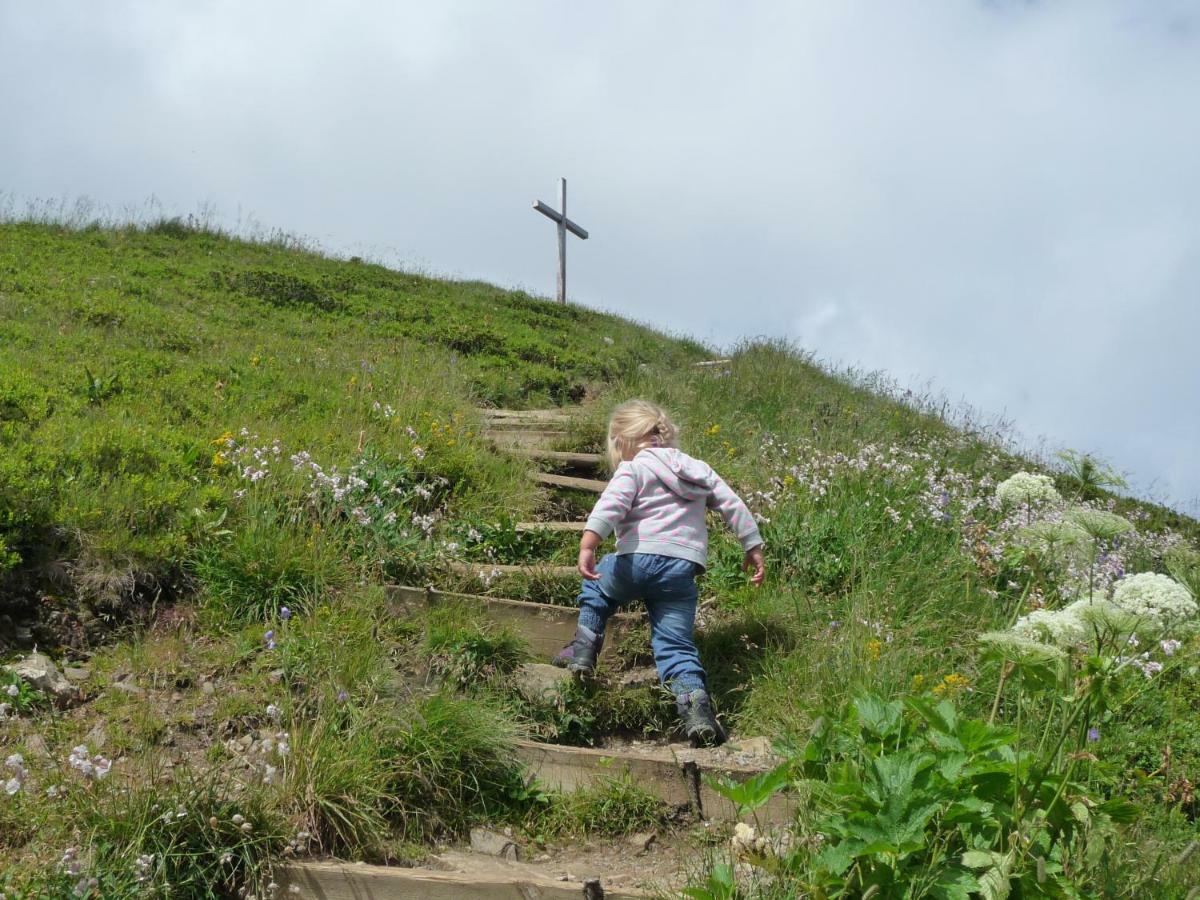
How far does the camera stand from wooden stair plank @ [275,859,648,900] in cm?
304

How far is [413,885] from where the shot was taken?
3.08 metres

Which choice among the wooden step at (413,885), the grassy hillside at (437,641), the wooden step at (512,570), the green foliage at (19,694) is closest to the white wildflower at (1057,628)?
the grassy hillside at (437,641)

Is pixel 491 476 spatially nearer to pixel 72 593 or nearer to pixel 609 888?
pixel 72 593

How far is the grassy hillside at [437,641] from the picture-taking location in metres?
2.52

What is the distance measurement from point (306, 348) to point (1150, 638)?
330 inches

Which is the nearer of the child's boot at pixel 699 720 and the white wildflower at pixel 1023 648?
the white wildflower at pixel 1023 648

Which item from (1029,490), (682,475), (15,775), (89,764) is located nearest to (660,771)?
(682,475)

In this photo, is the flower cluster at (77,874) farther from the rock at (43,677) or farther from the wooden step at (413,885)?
the rock at (43,677)

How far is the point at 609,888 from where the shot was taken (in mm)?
3188

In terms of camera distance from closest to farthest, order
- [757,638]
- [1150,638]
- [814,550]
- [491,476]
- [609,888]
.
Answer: [1150,638] → [609,888] → [757,638] → [814,550] → [491,476]

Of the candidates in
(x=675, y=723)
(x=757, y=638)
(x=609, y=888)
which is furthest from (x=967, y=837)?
(x=757, y=638)

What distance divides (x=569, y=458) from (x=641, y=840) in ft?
14.7

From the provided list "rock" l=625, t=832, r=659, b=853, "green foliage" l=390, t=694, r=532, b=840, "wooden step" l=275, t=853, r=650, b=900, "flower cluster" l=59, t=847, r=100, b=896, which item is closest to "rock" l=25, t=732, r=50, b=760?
"flower cluster" l=59, t=847, r=100, b=896

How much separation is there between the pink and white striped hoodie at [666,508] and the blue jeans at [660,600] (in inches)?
2.7
